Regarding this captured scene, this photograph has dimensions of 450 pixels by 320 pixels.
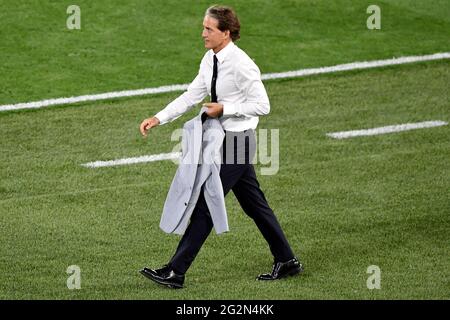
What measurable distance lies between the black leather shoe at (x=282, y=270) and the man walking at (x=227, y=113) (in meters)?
0.25

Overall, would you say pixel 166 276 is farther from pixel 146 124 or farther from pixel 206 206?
pixel 146 124

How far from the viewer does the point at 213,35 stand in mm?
10195

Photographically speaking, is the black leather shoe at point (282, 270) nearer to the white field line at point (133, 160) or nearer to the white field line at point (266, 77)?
the white field line at point (133, 160)

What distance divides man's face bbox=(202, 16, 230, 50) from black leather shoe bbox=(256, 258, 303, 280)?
1.76 meters

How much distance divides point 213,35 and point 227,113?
1.92 feet

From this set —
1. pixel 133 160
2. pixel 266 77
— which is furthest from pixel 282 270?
pixel 266 77

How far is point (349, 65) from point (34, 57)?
4011 mm

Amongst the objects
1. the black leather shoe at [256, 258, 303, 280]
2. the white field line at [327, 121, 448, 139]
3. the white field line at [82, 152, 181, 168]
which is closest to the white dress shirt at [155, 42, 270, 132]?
the black leather shoe at [256, 258, 303, 280]

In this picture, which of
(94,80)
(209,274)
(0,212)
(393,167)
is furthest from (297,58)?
(209,274)

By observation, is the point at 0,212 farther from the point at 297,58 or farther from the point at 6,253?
the point at 297,58

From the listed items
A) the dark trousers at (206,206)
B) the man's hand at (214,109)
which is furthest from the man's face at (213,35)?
the dark trousers at (206,206)

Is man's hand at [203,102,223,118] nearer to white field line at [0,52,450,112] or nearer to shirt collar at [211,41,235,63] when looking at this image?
shirt collar at [211,41,235,63]

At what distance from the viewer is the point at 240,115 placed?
1023cm

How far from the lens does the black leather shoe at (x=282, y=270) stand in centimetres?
1066
